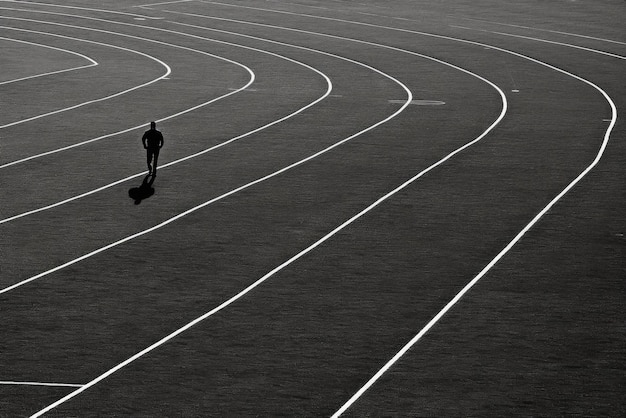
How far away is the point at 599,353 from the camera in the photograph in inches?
462

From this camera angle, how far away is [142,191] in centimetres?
1848

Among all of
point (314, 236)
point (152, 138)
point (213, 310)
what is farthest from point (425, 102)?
point (213, 310)

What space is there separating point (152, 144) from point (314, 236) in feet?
12.6

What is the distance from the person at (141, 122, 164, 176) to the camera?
1866 cm

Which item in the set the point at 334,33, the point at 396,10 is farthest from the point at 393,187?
the point at 396,10

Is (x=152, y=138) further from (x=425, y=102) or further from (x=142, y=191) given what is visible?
(x=425, y=102)

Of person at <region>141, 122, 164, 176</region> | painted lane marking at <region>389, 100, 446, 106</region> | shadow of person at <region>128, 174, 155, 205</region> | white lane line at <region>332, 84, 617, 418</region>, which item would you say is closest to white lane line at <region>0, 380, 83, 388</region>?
white lane line at <region>332, 84, 617, 418</region>

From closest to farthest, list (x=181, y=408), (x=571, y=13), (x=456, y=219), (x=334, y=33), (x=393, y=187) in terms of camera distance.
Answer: (x=181, y=408) < (x=456, y=219) < (x=393, y=187) < (x=334, y=33) < (x=571, y=13)

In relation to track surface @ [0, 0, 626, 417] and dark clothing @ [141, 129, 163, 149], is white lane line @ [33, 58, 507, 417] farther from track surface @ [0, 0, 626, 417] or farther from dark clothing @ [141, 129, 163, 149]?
dark clothing @ [141, 129, 163, 149]

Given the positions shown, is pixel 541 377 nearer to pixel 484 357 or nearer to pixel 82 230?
pixel 484 357

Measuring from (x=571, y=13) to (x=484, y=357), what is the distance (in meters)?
33.1

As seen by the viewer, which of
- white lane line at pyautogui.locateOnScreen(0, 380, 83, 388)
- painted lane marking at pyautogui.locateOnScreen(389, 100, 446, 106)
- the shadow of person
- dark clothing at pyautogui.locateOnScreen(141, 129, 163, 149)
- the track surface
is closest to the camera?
white lane line at pyautogui.locateOnScreen(0, 380, 83, 388)

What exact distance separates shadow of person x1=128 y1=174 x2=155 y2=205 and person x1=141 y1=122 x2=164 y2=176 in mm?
224

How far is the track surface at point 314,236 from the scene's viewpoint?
10992 mm
